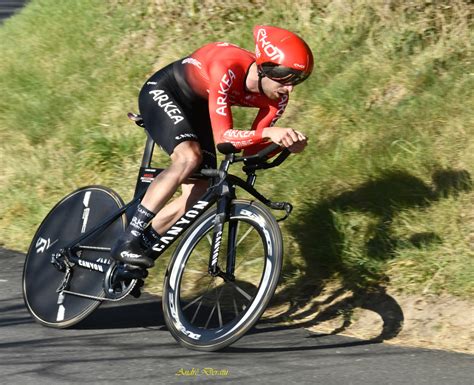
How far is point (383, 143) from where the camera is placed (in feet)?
25.7

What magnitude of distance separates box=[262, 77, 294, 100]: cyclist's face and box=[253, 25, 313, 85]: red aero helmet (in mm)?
59

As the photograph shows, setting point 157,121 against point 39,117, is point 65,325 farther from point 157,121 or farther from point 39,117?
point 39,117

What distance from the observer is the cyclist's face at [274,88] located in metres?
5.94

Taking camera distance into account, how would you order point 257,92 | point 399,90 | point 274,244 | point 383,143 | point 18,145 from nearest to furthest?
1. point 274,244
2. point 257,92
3. point 383,143
4. point 399,90
5. point 18,145

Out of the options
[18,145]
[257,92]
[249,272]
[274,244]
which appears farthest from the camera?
[18,145]

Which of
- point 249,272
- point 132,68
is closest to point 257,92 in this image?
point 249,272

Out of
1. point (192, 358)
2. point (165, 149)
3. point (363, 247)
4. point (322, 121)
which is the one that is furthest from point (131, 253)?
point (322, 121)

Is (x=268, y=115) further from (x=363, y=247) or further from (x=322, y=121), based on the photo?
(x=322, y=121)

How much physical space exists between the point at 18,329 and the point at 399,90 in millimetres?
3797

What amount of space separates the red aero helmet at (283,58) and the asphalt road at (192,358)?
1.58 m

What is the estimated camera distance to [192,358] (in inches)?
226

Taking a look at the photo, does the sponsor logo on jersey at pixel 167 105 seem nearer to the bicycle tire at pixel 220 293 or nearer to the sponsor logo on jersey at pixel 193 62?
the sponsor logo on jersey at pixel 193 62

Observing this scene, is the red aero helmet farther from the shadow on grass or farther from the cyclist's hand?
the shadow on grass

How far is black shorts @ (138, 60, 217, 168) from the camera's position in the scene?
20.1 feet
